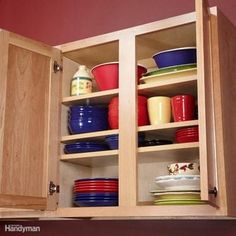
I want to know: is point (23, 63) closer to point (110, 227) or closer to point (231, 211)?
point (110, 227)

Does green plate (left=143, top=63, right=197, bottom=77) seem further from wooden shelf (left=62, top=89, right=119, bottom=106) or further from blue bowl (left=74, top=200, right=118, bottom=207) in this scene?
blue bowl (left=74, top=200, right=118, bottom=207)

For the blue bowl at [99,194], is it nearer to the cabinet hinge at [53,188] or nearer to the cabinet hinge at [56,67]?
the cabinet hinge at [53,188]

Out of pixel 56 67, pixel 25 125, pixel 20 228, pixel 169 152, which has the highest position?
pixel 56 67

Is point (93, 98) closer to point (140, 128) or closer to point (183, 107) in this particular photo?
point (140, 128)

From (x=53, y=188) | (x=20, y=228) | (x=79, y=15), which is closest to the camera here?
(x=53, y=188)

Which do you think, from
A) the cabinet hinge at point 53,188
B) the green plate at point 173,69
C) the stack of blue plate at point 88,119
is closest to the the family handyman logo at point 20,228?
the cabinet hinge at point 53,188

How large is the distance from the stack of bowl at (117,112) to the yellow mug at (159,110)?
0.06ft

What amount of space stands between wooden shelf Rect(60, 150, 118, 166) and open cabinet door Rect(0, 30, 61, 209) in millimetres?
60

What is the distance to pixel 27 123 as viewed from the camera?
1646 mm

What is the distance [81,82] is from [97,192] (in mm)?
413

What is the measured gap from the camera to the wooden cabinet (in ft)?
4.56

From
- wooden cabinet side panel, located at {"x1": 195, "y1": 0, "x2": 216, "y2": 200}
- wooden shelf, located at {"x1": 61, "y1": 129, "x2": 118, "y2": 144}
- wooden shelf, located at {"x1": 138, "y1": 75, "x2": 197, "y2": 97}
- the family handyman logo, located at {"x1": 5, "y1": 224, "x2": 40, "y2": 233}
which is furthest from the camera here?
the family handyman logo, located at {"x1": 5, "y1": 224, "x2": 40, "y2": 233}

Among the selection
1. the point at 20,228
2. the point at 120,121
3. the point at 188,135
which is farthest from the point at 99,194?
the point at 20,228

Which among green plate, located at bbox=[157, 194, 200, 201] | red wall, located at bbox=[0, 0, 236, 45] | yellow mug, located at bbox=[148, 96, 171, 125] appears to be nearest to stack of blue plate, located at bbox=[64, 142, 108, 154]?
yellow mug, located at bbox=[148, 96, 171, 125]
